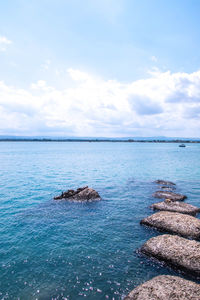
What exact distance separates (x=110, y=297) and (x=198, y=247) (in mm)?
6328

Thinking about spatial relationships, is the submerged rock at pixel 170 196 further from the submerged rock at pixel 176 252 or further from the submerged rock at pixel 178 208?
the submerged rock at pixel 176 252

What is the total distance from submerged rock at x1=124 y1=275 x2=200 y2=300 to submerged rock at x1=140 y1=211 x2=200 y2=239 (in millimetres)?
6641

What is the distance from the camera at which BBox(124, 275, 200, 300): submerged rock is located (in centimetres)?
834

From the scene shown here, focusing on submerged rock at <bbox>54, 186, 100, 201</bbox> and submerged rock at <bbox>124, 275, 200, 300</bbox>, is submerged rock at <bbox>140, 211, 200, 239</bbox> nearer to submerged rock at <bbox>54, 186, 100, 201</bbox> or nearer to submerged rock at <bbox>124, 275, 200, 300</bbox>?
submerged rock at <bbox>124, 275, 200, 300</bbox>

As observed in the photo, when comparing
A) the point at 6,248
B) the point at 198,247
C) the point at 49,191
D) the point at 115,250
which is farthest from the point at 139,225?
the point at 49,191

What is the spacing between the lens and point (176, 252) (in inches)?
461

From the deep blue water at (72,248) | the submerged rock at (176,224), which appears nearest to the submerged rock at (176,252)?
the deep blue water at (72,248)

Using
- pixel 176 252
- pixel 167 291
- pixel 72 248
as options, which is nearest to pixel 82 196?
pixel 72 248

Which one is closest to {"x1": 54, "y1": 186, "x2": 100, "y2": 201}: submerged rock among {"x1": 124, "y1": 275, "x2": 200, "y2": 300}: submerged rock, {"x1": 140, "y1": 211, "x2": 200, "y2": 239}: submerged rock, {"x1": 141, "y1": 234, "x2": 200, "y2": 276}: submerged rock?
{"x1": 140, "y1": 211, "x2": 200, "y2": 239}: submerged rock

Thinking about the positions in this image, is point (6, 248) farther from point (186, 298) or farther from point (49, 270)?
point (186, 298)

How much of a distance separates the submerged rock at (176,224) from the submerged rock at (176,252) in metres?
3.01

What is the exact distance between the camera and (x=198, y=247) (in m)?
11.7

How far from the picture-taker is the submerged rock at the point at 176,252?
10969 millimetres

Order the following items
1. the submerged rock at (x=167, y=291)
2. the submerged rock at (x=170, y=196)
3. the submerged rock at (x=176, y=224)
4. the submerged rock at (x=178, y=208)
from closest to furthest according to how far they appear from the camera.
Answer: the submerged rock at (x=167, y=291)
the submerged rock at (x=176, y=224)
the submerged rock at (x=178, y=208)
the submerged rock at (x=170, y=196)
